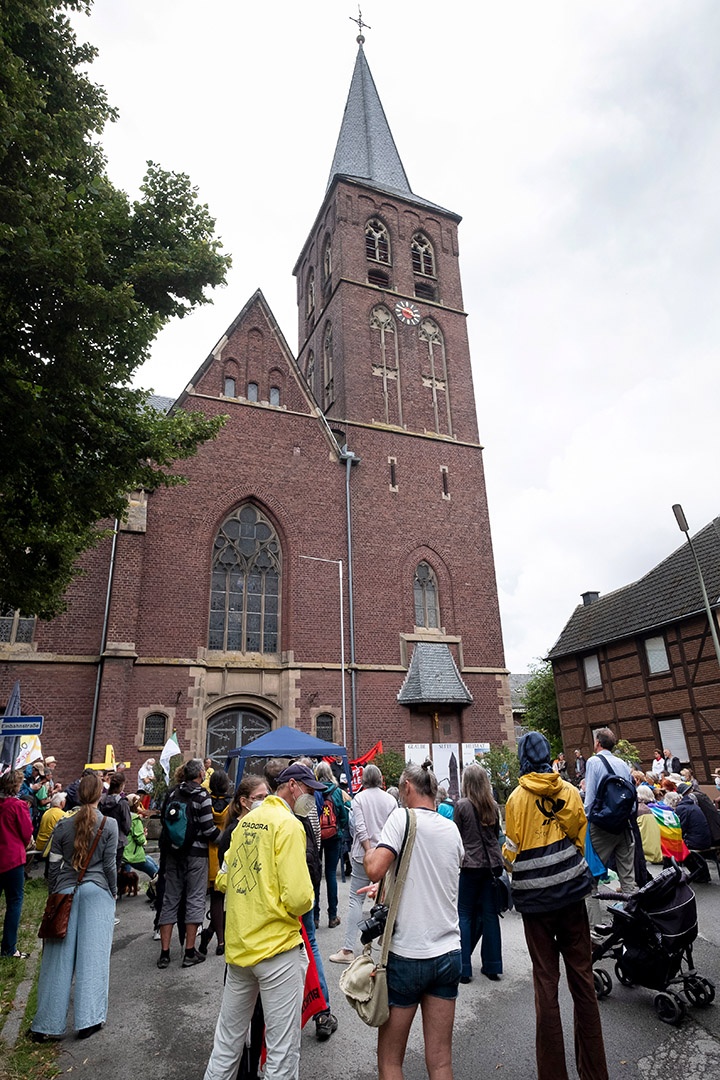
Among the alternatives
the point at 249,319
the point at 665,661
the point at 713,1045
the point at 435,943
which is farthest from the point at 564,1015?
the point at 249,319

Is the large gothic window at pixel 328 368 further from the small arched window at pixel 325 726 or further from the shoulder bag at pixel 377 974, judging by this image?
the shoulder bag at pixel 377 974

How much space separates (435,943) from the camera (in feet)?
9.98

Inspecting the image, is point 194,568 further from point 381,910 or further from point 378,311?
point 381,910

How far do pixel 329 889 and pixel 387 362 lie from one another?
20560 millimetres

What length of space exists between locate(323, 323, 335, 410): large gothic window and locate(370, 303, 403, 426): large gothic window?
77.6 inches

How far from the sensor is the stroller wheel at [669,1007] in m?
4.44

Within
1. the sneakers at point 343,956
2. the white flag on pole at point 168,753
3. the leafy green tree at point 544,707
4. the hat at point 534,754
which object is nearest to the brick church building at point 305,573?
the white flag on pole at point 168,753

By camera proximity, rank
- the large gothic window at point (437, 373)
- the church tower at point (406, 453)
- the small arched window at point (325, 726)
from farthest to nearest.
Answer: the large gothic window at point (437, 373) < the church tower at point (406, 453) < the small arched window at point (325, 726)

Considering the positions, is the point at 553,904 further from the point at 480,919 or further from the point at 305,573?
the point at 305,573

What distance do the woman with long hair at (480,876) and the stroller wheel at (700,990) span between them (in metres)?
1.52

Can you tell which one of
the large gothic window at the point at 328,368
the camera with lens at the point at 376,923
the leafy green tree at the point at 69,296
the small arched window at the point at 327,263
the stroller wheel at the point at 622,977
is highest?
the small arched window at the point at 327,263

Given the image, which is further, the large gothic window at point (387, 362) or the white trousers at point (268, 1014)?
the large gothic window at point (387, 362)

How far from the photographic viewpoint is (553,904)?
3.62m

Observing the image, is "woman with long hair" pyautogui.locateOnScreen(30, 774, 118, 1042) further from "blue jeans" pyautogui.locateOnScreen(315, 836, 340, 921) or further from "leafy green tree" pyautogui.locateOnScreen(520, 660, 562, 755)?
"leafy green tree" pyautogui.locateOnScreen(520, 660, 562, 755)
